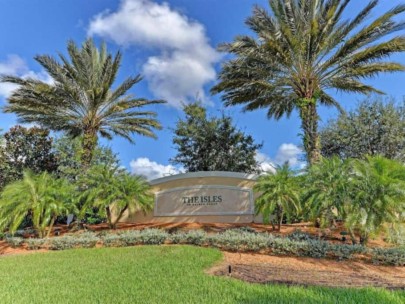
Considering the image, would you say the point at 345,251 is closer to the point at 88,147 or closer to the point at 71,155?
the point at 88,147

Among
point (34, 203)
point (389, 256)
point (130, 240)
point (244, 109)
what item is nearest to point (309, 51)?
point (244, 109)

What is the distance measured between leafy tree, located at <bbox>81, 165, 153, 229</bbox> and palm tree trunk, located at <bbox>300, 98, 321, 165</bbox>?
6.76 m

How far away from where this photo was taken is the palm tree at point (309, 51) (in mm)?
12062

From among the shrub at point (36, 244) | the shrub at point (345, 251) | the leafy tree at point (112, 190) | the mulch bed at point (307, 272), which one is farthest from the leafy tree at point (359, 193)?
the shrub at point (36, 244)

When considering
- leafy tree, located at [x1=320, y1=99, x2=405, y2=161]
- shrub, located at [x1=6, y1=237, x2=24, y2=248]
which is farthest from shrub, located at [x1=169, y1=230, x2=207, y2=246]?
leafy tree, located at [x1=320, y1=99, x2=405, y2=161]

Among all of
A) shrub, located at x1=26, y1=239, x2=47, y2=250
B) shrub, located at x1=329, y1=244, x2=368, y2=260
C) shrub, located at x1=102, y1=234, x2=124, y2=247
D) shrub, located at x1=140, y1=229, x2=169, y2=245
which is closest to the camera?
shrub, located at x1=329, y1=244, x2=368, y2=260

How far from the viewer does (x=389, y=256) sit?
766cm

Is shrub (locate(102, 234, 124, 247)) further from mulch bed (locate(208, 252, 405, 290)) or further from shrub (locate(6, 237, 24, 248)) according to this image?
mulch bed (locate(208, 252, 405, 290))

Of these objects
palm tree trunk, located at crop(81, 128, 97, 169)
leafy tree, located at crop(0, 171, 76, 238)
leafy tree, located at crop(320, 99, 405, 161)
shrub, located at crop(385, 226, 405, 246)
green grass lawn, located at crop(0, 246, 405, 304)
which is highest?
leafy tree, located at crop(320, 99, 405, 161)

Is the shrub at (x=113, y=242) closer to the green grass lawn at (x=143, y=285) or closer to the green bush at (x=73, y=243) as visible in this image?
the green bush at (x=73, y=243)

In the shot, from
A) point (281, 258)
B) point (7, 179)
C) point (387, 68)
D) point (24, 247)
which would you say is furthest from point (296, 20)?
point (7, 179)

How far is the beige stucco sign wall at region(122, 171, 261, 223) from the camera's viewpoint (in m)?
14.1

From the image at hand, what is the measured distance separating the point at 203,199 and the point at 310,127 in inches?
215

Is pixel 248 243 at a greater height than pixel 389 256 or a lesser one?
greater
